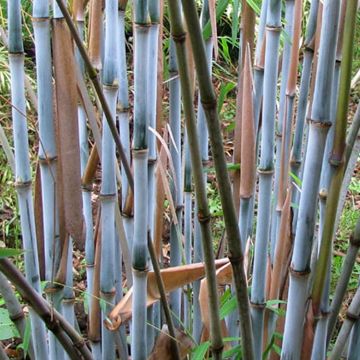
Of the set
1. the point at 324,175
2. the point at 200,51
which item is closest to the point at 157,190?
the point at 324,175

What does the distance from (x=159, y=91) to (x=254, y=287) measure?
28 centimetres

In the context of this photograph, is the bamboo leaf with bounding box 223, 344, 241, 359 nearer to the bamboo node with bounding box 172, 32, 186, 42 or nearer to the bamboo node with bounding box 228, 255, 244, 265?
the bamboo node with bounding box 228, 255, 244, 265

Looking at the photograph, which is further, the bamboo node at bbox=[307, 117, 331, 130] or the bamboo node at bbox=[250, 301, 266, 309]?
the bamboo node at bbox=[250, 301, 266, 309]

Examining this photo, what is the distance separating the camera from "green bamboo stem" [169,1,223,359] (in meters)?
0.46

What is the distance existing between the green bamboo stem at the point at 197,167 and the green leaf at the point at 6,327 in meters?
0.39

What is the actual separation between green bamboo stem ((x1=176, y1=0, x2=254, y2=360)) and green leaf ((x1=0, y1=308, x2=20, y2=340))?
0.42 metres

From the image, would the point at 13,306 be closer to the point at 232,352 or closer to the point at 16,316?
the point at 16,316

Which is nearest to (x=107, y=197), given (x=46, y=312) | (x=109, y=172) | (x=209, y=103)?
(x=109, y=172)

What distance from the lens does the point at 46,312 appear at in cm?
59

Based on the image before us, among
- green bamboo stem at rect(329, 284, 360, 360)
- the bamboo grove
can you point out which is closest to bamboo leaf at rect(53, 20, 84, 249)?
the bamboo grove

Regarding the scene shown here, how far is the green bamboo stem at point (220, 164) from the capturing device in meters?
→ 0.43

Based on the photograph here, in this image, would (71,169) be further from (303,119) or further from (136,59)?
(303,119)

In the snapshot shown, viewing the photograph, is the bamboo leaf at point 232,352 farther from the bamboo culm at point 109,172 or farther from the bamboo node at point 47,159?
the bamboo node at point 47,159

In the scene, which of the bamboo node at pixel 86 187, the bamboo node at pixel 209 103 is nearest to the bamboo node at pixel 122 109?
the bamboo node at pixel 86 187
